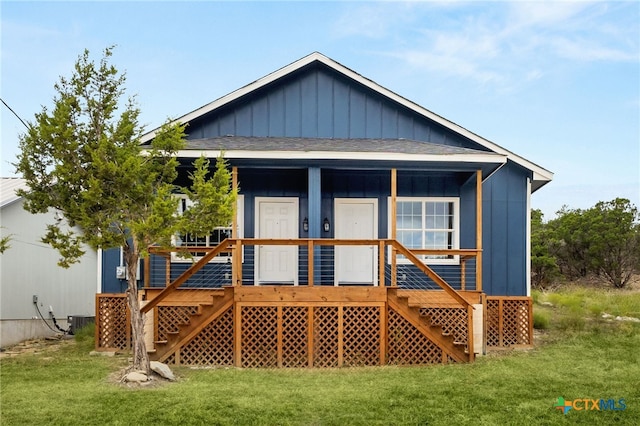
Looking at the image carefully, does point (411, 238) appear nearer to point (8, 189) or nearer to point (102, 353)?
point (102, 353)

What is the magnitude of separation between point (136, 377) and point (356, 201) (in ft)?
21.0

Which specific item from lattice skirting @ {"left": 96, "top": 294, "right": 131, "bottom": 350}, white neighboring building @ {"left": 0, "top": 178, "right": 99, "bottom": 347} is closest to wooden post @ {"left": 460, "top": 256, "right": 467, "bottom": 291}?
lattice skirting @ {"left": 96, "top": 294, "right": 131, "bottom": 350}

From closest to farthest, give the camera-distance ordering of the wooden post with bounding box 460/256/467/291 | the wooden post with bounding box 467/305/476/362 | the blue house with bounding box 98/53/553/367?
the wooden post with bounding box 467/305/476/362 → the blue house with bounding box 98/53/553/367 → the wooden post with bounding box 460/256/467/291

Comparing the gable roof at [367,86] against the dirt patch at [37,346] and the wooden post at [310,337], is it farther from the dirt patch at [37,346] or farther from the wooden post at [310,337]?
the dirt patch at [37,346]

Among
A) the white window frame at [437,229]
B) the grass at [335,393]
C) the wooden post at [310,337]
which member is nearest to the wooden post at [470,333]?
the grass at [335,393]

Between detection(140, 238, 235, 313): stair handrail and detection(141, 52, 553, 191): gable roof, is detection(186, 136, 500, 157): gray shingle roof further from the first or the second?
detection(140, 238, 235, 313): stair handrail

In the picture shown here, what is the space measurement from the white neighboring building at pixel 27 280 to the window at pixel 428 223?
8.79 metres

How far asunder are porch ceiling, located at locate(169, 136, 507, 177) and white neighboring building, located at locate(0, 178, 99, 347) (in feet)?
19.1

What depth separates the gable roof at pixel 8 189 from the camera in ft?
48.6

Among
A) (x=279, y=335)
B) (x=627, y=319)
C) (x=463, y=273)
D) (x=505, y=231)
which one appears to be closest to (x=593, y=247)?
(x=627, y=319)

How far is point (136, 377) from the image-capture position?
8.77 meters

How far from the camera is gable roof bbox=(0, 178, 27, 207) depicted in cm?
1483

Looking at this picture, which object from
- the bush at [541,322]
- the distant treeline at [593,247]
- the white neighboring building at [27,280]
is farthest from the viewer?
the distant treeline at [593,247]

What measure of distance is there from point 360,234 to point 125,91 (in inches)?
247
